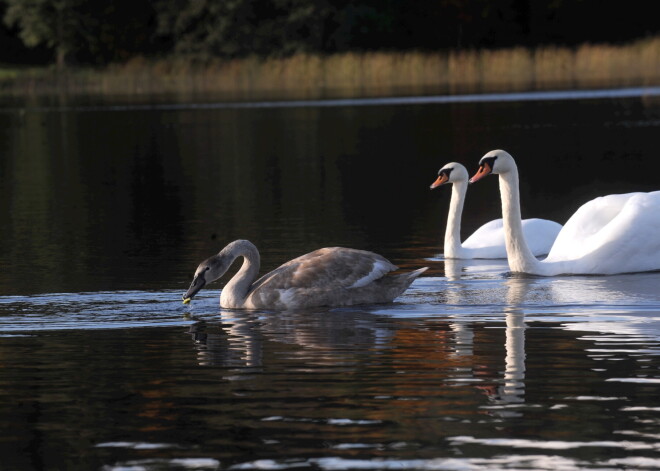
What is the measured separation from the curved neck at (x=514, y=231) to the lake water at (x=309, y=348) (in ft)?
0.52

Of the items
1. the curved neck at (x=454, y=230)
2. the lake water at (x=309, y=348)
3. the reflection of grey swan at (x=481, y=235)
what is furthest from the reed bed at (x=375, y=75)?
the curved neck at (x=454, y=230)

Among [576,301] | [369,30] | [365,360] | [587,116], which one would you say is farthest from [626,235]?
[369,30]

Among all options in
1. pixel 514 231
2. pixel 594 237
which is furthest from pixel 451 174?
pixel 594 237

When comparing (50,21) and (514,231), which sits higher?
(50,21)

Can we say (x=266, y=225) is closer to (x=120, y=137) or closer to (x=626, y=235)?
(x=626, y=235)

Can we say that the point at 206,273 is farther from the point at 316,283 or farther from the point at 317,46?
the point at 317,46

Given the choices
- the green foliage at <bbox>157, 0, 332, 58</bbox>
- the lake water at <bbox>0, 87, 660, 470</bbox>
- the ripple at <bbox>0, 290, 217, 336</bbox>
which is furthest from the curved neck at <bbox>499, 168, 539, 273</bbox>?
the green foliage at <bbox>157, 0, 332, 58</bbox>

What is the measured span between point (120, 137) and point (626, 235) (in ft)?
97.1

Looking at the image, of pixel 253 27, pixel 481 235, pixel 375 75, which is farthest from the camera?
pixel 253 27

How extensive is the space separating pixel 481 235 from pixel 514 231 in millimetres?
1894

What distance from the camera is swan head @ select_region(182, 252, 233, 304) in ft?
41.3

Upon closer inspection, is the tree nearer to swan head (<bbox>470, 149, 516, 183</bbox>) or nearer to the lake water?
the lake water

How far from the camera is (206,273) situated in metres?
12.7

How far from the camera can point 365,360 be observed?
9852mm
